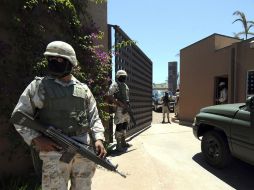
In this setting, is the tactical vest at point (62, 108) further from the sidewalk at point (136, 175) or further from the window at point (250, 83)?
the window at point (250, 83)

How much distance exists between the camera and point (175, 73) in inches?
1142

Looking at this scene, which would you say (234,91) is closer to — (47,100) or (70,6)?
(70,6)

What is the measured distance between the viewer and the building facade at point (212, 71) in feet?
36.1

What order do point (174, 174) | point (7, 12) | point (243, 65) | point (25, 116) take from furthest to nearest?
point (243, 65)
point (174, 174)
point (7, 12)
point (25, 116)

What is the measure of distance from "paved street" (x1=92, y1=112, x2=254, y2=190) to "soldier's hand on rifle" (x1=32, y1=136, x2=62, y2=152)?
7.08ft


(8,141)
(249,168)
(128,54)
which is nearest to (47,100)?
(8,141)

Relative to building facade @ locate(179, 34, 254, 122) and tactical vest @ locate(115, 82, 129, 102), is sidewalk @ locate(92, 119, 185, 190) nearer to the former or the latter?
tactical vest @ locate(115, 82, 129, 102)

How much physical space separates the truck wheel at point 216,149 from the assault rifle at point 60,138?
342 cm

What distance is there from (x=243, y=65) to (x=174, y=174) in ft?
21.3

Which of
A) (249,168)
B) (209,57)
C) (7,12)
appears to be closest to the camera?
(7,12)

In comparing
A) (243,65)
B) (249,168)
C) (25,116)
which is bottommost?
(249,168)

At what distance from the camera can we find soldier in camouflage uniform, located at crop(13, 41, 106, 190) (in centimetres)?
297

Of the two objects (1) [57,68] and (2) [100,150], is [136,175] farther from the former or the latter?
(1) [57,68]

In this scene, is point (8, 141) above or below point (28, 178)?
above
